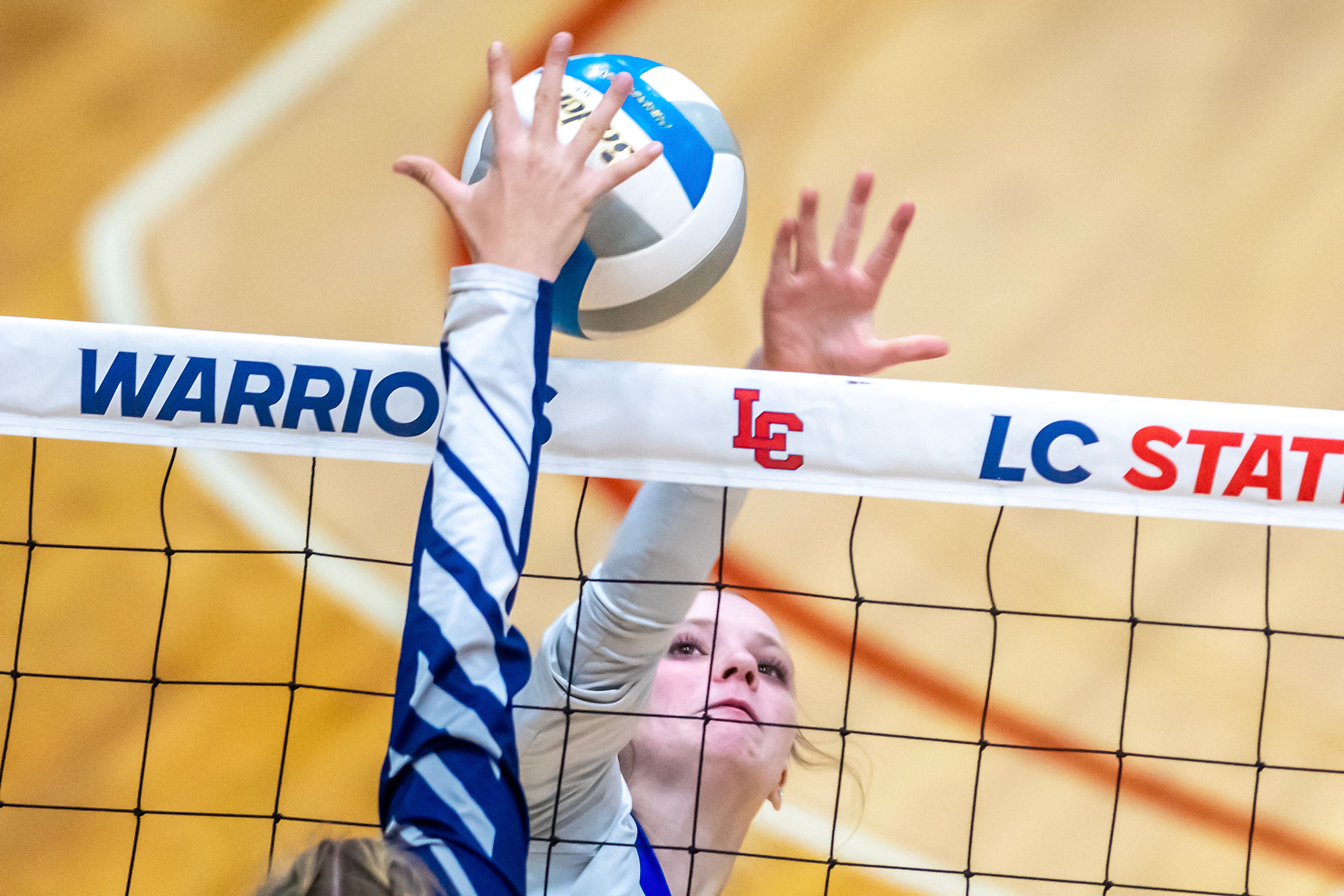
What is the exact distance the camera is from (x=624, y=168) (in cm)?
113

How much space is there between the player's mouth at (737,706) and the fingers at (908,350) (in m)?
0.78

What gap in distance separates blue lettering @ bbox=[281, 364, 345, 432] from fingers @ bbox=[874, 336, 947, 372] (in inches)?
27.4

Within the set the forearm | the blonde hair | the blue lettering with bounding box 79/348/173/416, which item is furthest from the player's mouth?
the blonde hair

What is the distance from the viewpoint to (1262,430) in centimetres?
143

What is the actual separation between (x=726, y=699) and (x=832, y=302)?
84 centimetres

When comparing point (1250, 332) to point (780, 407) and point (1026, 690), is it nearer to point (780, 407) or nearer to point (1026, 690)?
point (1026, 690)

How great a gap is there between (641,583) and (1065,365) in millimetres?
2507

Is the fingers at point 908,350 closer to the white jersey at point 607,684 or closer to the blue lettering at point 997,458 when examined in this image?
the blue lettering at point 997,458

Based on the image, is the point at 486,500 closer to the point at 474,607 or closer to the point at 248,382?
the point at 474,607

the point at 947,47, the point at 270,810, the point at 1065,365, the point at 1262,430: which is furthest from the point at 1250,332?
the point at 270,810

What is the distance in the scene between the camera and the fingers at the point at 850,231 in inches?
55.7

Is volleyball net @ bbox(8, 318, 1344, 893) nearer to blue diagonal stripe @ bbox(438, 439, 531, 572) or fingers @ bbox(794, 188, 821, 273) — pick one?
fingers @ bbox(794, 188, 821, 273)

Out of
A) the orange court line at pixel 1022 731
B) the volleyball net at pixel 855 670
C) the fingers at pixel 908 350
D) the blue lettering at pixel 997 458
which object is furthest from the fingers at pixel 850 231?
the orange court line at pixel 1022 731

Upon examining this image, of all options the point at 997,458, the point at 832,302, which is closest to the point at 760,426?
the point at 832,302
